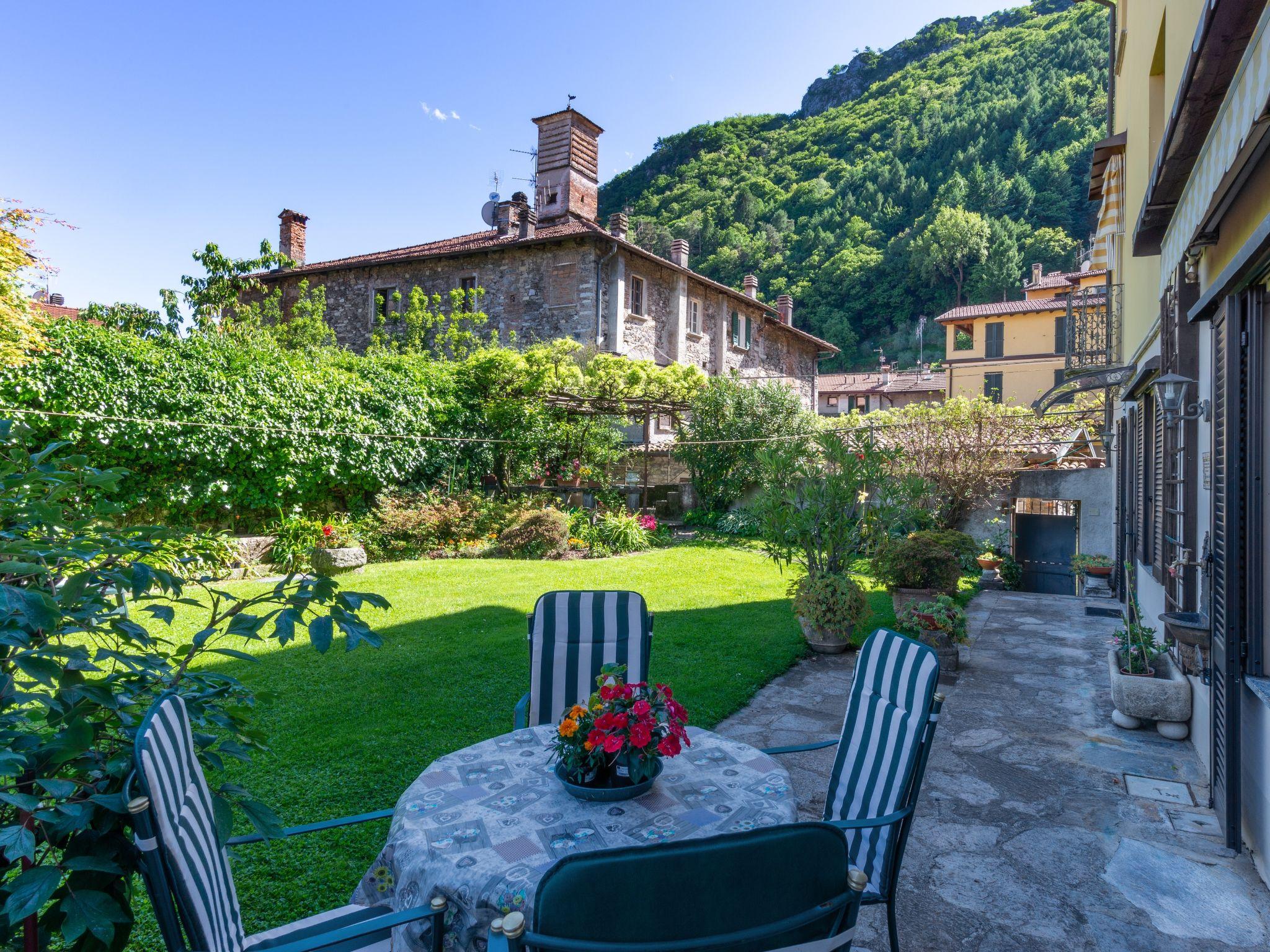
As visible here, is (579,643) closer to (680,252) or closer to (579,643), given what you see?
(579,643)

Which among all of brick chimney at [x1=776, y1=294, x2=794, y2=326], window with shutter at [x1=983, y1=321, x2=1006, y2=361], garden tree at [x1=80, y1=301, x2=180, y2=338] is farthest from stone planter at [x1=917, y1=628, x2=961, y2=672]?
window with shutter at [x1=983, y1=321, x2=1006, y2=361]

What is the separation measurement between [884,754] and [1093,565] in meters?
9.09

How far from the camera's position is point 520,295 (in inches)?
713

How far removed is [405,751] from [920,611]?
4373mm

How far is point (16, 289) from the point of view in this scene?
8.34 metres

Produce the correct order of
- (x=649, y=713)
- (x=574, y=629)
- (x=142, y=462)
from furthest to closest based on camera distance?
1. (x=142, y=462)
2. (x=574, y=629)
3. (x=649, y=713)

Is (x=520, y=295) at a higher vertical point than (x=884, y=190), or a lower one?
lower

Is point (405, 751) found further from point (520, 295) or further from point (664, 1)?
point (664, 1)

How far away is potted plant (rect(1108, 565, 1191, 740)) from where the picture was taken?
4.47m

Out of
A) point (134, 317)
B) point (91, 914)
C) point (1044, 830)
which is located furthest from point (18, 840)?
point (134, 317)

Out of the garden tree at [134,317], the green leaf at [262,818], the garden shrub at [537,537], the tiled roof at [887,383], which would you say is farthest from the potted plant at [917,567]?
the tiled roof at [887,383]

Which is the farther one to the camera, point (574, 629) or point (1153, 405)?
point (1153, 405)

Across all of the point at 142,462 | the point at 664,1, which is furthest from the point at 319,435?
the point at 664,1

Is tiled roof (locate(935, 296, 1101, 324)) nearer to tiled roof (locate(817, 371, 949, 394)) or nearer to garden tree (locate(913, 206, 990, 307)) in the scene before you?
tiled roof (locate(817, 371, 949, 394))
